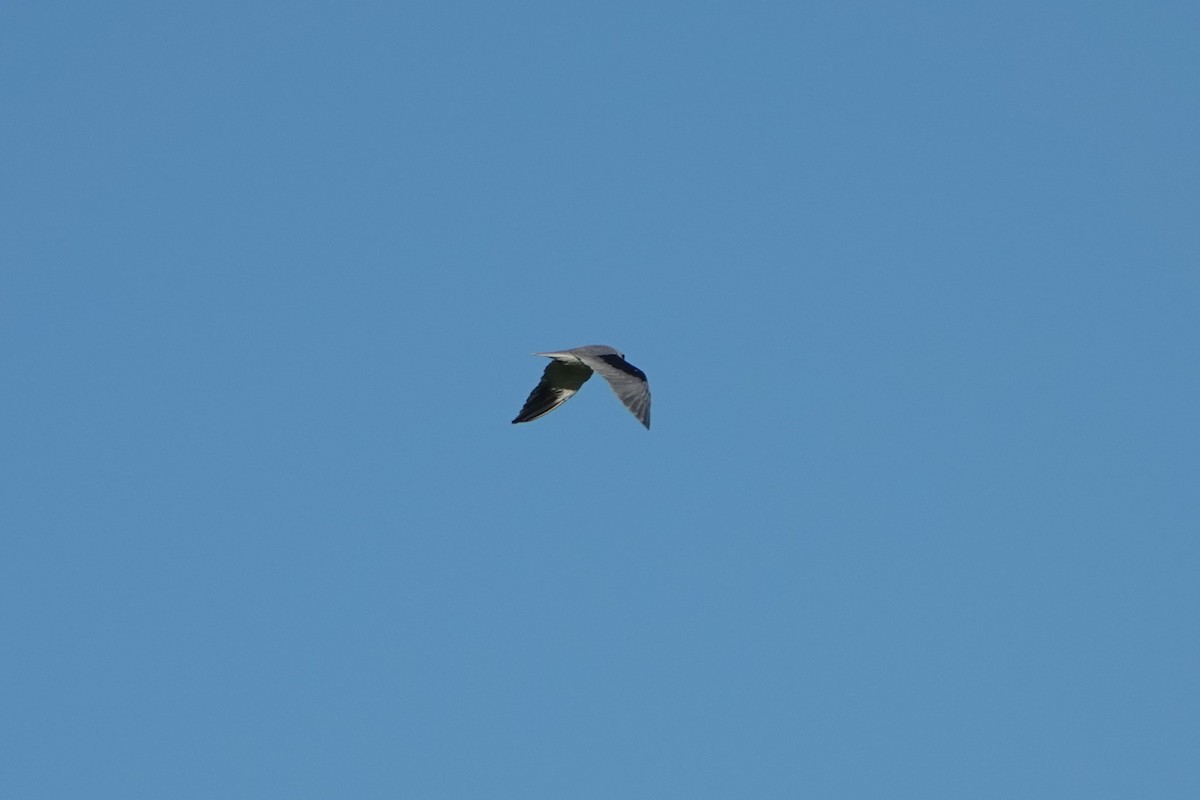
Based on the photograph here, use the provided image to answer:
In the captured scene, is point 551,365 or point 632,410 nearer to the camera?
point 632,410

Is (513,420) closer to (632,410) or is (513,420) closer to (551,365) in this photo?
(551,365)

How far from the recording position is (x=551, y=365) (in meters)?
43.1

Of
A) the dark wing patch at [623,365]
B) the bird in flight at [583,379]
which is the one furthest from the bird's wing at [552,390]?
the dark wing patch at [623,365]

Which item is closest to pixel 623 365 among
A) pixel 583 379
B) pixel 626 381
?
pixel 626 381

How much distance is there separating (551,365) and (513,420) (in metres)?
1.62

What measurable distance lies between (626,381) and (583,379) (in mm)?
5295

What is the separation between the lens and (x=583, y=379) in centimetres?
4347

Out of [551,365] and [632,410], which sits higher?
[551,365]

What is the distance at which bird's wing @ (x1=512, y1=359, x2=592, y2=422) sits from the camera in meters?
43.2

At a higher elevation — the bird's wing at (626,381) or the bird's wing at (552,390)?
the bird's wing at (552,390)

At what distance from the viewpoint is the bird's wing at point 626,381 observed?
3731 centimetres

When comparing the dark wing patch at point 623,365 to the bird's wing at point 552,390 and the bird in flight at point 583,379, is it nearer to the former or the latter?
the bird in flight at point 583,379

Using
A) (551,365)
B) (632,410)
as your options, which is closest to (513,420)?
(551,365)

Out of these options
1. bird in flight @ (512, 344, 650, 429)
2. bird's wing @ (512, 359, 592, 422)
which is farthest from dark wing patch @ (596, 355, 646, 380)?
bird's wing @ (512, 359, 592, 422)
